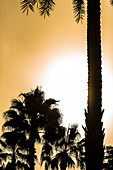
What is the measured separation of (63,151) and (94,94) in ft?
54.3

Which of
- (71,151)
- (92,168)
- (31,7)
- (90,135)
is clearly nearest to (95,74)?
(90,135)

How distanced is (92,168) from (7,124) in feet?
40.5

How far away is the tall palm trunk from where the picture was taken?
30.6ft

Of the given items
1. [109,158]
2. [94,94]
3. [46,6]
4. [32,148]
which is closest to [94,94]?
[94,94]

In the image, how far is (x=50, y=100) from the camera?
2211 cm

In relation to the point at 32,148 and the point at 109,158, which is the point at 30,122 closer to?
the point at 32,148

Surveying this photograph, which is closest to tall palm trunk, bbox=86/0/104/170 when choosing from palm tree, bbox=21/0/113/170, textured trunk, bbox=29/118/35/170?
palm tree, bbox=21/0/113/170

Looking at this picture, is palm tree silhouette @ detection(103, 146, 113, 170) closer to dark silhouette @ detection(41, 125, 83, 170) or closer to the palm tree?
dark silhouette @ detection(41, 125, 83, 170)

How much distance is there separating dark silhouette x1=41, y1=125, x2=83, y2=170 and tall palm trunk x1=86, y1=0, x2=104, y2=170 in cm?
1186

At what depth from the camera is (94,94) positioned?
9875 millimetres

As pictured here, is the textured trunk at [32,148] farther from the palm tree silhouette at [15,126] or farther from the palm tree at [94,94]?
the palm tree at [94,94]

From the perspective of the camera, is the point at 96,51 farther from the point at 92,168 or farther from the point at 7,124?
the point at 7,124

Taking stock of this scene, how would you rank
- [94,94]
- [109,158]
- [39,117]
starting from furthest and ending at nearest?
[109,158] < [39,117] < [94,94]

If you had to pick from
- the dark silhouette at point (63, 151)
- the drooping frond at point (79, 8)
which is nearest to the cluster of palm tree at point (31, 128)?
the dark silhouette at point (63, 151)
